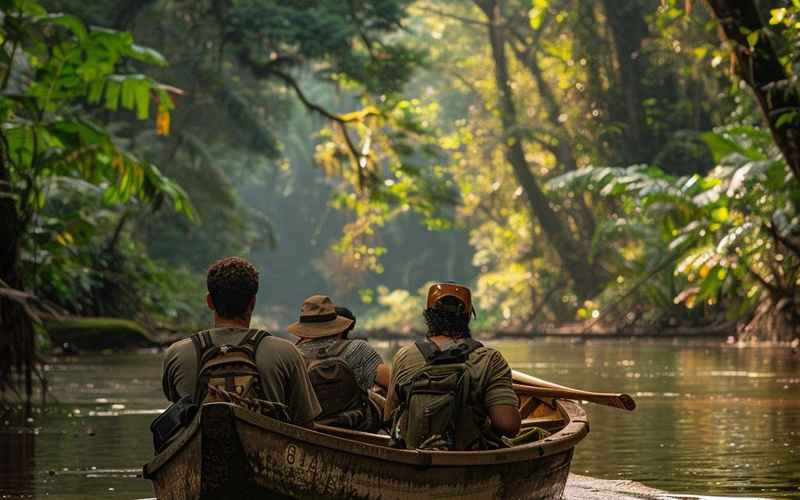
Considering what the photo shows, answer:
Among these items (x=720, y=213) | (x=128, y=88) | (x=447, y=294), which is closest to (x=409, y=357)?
(x=447, y=294)

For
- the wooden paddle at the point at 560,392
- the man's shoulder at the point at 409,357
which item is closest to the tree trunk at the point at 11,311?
the wooden paddle at the point at 560,392

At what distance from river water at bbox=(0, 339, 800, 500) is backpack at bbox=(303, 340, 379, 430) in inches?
73.1

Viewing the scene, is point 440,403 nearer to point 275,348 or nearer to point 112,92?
point 275,348

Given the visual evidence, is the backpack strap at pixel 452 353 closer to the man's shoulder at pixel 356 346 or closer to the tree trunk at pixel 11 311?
the man's shoulder at pixel 356 346

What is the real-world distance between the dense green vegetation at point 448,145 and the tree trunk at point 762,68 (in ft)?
0.08

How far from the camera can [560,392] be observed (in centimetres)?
1212

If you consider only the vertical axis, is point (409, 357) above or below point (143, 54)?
below

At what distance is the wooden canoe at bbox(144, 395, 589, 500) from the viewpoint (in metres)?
7.25

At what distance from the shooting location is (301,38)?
35000 mm

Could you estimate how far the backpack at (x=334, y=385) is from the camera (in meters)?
9.81

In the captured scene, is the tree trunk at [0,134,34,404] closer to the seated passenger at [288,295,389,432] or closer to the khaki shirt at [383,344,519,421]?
the seated passenger at [288,295,389,432]

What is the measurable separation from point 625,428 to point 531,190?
31.8 metres

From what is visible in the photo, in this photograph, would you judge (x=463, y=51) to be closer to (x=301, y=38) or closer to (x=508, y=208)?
(x=508, y=208)

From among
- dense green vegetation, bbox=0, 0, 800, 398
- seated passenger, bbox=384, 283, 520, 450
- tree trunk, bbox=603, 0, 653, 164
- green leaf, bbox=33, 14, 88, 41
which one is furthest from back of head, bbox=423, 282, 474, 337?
tree trunk, bbox=603, 0, 653, 164
